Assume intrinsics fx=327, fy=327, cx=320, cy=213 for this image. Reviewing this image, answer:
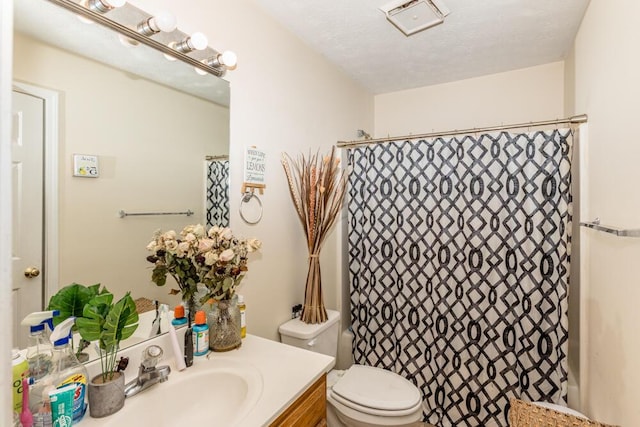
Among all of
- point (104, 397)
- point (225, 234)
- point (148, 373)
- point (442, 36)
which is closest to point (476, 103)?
point (442, 36)

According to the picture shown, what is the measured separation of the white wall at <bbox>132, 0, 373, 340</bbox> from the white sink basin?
1.56ft

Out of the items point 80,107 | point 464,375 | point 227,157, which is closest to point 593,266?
point 464,375

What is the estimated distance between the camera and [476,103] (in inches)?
102

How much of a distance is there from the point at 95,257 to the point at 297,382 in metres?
0.78

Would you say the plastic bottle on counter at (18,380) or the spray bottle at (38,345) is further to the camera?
the spray bottle at (38,345)

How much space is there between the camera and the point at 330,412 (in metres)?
1.75

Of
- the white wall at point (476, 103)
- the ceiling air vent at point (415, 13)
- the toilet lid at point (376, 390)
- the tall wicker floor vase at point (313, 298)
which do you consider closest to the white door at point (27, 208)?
the tall wicker floor vase at point (313, 298)

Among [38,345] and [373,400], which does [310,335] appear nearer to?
[373,400]

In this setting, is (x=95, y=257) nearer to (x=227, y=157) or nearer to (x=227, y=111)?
(x=227, y=157)

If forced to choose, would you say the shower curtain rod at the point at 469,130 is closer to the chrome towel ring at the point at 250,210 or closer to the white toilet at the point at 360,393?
the chrome towel ring at the point at 250,210

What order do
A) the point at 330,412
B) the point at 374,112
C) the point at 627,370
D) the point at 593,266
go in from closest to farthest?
the point at 627,370, the point at 593,266, the point at 330,412, the point at 374,112

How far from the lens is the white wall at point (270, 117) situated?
1.52 m

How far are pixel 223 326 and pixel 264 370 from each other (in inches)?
10.4

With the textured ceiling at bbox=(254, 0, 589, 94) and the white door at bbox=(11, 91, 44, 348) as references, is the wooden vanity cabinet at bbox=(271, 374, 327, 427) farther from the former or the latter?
the textured ceiling at bbox=(254, 0, 589, 94)
